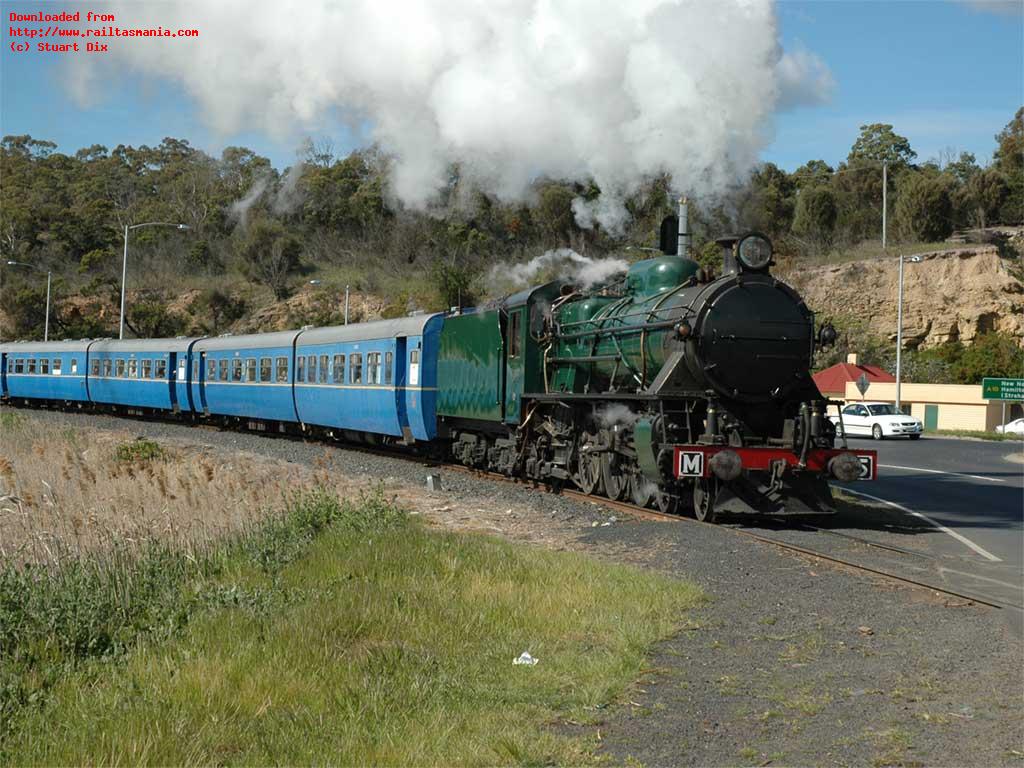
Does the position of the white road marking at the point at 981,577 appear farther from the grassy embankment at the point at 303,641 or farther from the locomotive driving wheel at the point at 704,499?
the grassy embankment at the point at 303,641

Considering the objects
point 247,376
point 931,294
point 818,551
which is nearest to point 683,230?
point 818,551

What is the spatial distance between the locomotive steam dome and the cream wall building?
1588 inches

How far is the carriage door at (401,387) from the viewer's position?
2334 cm

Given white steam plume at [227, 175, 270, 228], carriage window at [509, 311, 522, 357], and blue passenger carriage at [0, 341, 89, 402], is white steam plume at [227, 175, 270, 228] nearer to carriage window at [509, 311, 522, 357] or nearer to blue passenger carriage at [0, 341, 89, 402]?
blue passenger carriage at [0, 341, 89, 402]

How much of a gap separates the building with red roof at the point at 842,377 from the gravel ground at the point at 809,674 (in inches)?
1824

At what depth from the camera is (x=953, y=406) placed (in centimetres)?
5181

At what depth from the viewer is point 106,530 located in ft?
32.9

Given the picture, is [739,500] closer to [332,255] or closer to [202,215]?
[332,255]

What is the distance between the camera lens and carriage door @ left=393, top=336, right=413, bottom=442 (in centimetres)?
2334

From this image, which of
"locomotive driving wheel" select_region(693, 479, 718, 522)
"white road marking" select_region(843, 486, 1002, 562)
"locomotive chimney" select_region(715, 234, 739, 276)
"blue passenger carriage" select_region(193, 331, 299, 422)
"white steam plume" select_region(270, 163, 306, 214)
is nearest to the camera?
"white road marking" select_region(843, 486, 1002, 562)

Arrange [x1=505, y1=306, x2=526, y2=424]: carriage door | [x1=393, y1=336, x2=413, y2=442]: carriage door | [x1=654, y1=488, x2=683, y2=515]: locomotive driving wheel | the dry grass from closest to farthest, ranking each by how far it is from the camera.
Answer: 1. the dry grass
2. [x1=654, y1=488, x2=683, y2=515]: locomotive driving wheel
3. [x1=505, y1=306, x2=526, y2=424]: carriage door
4. [x1=393, y1=336, x2=413, y2=442]: carriage door

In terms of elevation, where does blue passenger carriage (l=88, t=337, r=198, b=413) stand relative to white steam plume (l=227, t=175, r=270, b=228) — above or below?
below

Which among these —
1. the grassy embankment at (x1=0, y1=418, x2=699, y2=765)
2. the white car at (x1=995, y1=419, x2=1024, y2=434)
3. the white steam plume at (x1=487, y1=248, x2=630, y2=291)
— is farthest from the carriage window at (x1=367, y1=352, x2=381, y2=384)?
the white car at (x1=995, y1=419, x2=1024, y2=434)

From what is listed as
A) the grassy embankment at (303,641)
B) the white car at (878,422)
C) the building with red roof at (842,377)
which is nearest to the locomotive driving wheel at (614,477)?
the grassy embankment at (303,641)
